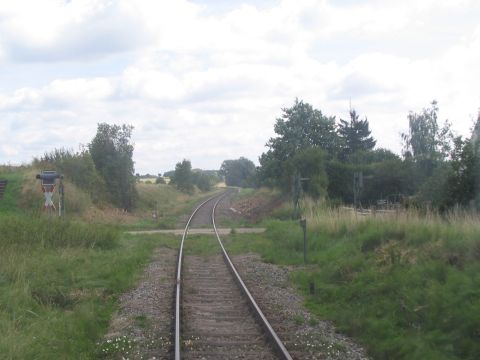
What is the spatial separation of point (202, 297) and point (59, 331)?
4264 millimetres

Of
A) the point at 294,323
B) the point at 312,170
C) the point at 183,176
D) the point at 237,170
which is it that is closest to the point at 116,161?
the point at 312,170

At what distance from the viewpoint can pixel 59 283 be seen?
13516mm

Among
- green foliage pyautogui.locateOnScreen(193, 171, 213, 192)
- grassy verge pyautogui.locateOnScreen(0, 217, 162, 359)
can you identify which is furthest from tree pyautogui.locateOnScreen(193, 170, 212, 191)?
grassy verge pyautogui.locateOnScreen(0, 217, 162, 359)

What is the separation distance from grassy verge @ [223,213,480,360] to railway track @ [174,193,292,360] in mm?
1368

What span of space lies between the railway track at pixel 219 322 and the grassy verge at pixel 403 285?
1.37 metres

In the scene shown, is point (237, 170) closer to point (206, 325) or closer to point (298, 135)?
point (298, 135)

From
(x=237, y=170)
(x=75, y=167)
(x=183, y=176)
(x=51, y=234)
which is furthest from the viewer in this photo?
(x=237, y=170)

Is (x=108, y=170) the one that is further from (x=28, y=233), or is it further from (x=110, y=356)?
(x=110, y=356)

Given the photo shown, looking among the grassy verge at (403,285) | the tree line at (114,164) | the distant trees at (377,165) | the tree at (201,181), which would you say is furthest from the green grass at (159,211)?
the tree at (201,181)

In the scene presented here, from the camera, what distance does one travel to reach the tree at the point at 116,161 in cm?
5046

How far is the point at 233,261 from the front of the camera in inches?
778

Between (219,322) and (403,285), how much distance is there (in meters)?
3.29

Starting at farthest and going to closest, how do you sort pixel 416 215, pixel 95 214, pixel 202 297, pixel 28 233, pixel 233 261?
pixel 95 214 < pixel 233 261 < pixel 28 233 < pixel 416 215 < pixel 202 297

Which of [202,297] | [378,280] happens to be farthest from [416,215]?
[202,297]
